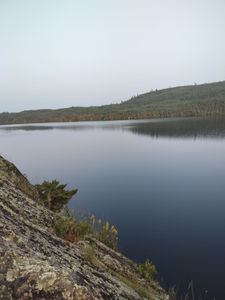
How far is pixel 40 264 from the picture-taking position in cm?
441

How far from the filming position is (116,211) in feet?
73.2

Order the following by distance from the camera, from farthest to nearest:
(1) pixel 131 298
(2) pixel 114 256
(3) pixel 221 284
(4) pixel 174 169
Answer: (4) pixel 174 169
(3) pixel 221 284
(2) pixel 114 256
(1) pixel 131 298

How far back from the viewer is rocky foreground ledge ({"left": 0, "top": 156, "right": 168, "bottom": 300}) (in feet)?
13.5

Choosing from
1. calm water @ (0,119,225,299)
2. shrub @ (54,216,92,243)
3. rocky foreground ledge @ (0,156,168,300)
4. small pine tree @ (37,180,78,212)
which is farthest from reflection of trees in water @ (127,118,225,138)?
rocky foreground ledge @ (0,156,168,300)

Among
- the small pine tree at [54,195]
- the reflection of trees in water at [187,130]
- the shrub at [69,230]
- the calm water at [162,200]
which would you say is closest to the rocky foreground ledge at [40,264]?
the shrub at [69,230]

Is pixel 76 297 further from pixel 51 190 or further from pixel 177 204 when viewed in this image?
pixel 177 204

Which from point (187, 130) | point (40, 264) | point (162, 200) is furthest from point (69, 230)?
point (187, 130)

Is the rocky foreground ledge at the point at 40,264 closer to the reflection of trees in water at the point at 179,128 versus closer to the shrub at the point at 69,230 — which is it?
the shrub at the point at 69,230

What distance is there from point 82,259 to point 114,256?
111 inches

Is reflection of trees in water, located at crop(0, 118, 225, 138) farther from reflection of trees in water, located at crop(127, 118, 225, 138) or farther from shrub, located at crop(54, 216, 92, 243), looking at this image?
shrub, located at crop(54, 216, 92, 243)

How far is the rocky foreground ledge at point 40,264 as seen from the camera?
13.5 ft

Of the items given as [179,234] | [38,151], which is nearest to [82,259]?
[179,234]

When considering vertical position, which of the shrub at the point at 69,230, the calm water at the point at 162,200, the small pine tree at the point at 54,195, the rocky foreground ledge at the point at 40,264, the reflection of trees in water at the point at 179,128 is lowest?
the reflection of trees in water at the point at 179,128

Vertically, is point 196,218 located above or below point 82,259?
below
